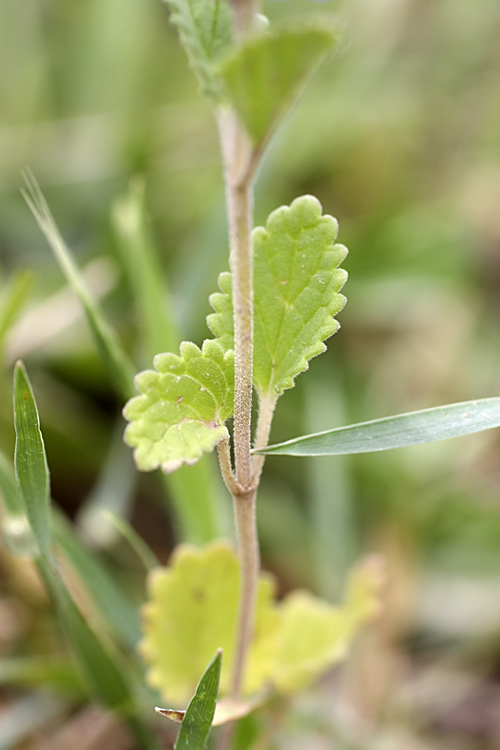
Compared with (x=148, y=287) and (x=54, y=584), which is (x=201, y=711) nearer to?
(x=54, y=584)

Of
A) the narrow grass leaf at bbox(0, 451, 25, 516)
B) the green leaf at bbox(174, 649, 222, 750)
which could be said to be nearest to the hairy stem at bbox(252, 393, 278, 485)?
the green leaf at bbox(174, 649, 222, 750)

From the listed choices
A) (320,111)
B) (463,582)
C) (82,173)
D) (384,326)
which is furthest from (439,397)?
(82,173)

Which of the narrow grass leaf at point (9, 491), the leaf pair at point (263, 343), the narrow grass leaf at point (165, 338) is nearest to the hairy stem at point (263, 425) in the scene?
the leaf pair at point (263, 343)

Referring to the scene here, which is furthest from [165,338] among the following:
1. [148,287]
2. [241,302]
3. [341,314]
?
[341,314]

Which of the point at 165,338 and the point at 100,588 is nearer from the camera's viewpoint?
the point at 100,588

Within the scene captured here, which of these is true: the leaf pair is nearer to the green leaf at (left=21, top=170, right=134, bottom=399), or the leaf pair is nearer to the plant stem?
the plant stem

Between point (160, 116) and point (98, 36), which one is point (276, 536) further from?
point (98, 36)
